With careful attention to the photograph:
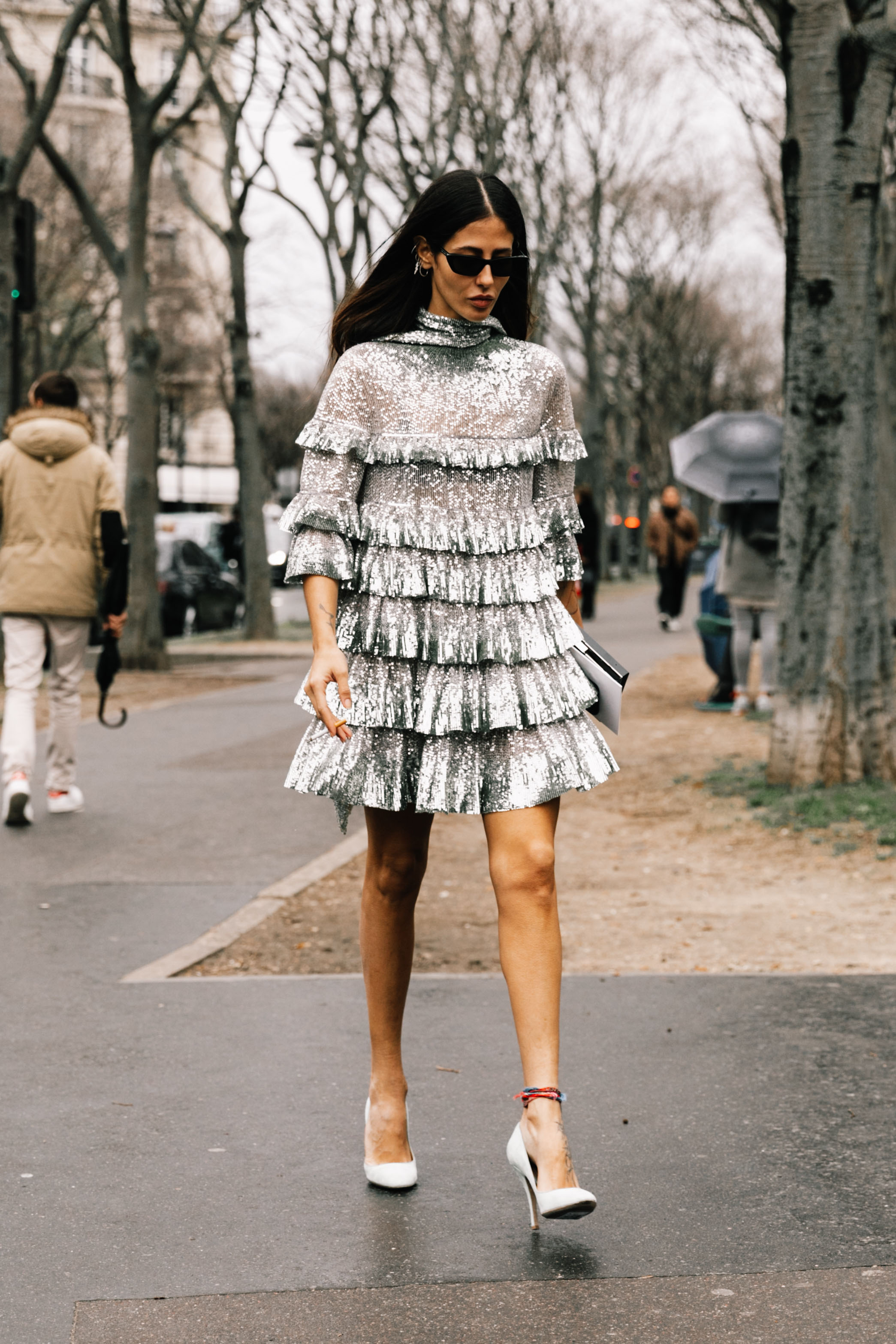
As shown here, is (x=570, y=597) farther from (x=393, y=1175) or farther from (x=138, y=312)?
(x=138, y=312)

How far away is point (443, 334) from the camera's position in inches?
137

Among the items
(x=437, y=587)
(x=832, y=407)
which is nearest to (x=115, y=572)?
(x=832, y=407)

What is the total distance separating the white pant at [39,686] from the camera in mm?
8242

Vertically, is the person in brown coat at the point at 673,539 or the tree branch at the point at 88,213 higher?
the tree branch at the point at 88,213

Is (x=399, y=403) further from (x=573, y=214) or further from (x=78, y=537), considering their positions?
(x=573, y=214)

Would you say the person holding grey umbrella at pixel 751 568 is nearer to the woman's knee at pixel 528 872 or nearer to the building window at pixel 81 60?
the woman's knee at pixel 528 872

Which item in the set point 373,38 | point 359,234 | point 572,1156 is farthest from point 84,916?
point 359,234

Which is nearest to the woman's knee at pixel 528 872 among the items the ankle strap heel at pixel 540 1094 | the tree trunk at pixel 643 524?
the ankle strap heel at pixel 540 1094

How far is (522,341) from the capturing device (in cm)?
363

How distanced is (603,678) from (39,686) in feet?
17.7

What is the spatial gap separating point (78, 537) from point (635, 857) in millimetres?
3045

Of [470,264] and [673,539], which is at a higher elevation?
[470,264]

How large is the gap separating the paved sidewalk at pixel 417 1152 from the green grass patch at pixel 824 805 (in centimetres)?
264

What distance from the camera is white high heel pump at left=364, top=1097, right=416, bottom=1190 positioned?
356 centimetres
